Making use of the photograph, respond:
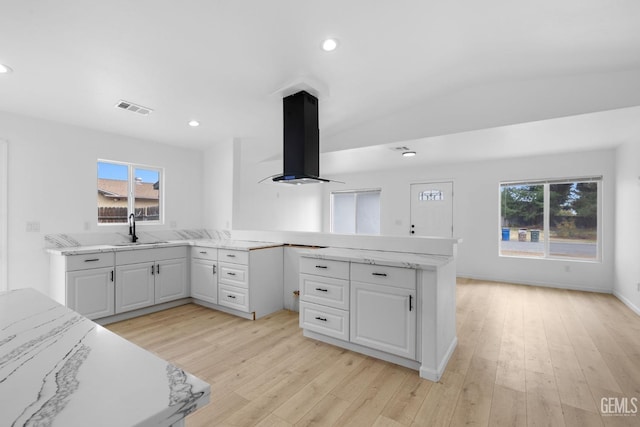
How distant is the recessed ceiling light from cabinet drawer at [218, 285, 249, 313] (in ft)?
8.48

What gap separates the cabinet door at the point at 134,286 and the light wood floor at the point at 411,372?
0.19 metres

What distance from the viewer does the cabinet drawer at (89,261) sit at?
9.85 ft

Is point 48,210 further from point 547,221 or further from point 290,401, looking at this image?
Answer: point 547,221

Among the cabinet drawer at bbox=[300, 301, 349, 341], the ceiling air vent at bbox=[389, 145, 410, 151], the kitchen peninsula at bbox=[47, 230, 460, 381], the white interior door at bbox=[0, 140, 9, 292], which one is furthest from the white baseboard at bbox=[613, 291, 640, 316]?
the white interior door at bbox=[0, 140, 9, 292]

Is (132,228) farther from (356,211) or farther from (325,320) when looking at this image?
(356,211)

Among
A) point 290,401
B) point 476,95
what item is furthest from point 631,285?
point 290,401

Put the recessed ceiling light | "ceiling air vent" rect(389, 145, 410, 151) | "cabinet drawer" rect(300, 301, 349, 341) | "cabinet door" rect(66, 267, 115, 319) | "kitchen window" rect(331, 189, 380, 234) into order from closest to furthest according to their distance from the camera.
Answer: the recessed ceiling light, "cabinet drawer" rect(300, 301, 349, 341), "cabinet door" rect(66, 267, 115, 319), "ceiling air vent" rect(389, 145, 410, 151), "kitchen window" rect(331, 189, 380, 234)

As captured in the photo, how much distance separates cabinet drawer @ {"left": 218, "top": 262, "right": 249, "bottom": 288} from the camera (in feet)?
11.1

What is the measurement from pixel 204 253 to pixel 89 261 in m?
1.17

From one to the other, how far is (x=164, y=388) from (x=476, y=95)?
3.81m

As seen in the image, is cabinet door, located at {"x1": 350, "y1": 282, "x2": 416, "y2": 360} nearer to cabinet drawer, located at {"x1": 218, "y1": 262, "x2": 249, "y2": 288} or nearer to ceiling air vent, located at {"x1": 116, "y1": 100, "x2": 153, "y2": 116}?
cabinet drawer, located at {"x1": 218, "y1": 262, "x2": 249, "y2": 288}

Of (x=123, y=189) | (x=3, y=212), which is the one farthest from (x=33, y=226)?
(x=123, y=189)

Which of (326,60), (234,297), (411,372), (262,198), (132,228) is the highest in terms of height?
(326,60)

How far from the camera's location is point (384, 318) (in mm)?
2365
